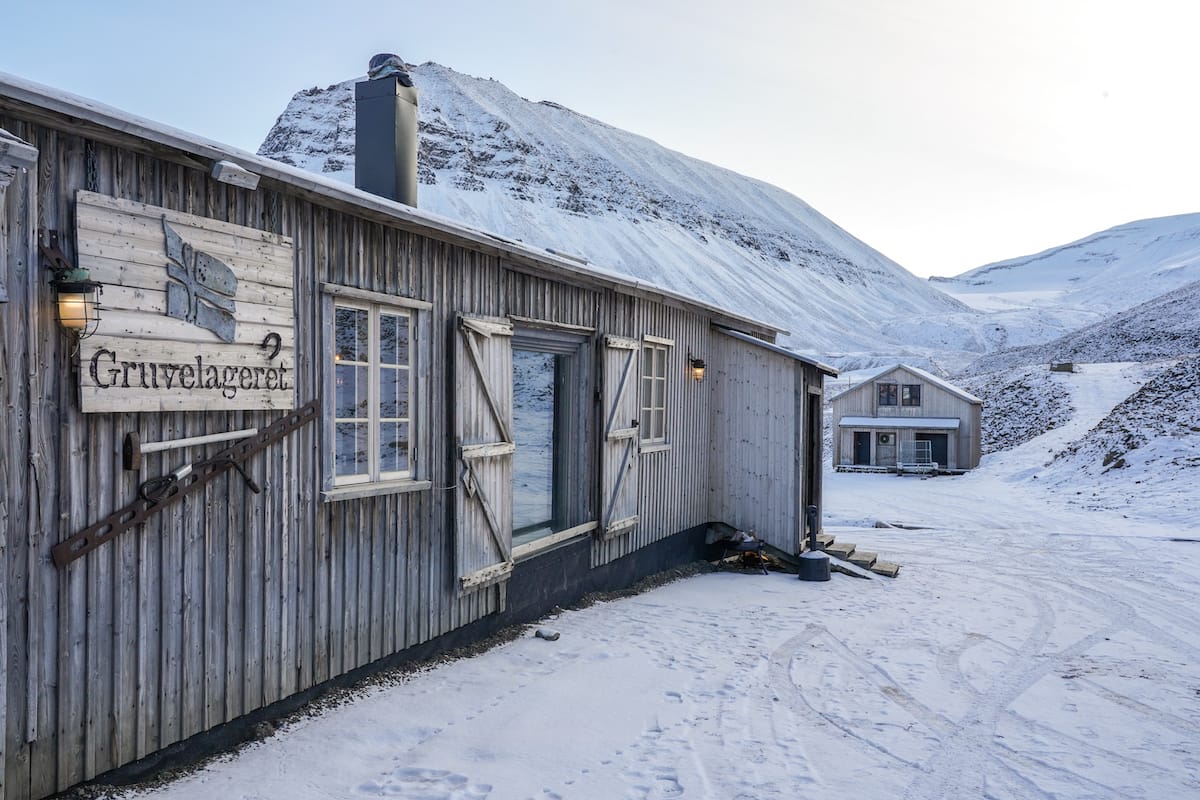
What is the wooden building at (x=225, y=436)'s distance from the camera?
11.1 feet

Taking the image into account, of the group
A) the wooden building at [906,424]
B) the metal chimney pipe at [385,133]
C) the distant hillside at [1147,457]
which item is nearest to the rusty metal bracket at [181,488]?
the metal chimney pipe at [385,133]

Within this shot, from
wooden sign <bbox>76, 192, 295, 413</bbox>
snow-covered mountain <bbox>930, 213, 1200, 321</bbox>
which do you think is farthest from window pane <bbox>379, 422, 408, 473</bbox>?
snow-covered mountain <bbox>930, 213, 1200, 321</bbox>

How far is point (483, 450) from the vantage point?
6305 mm

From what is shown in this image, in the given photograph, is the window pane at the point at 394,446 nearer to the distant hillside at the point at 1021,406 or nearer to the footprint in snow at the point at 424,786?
the footprint in snow at the point at 424,786

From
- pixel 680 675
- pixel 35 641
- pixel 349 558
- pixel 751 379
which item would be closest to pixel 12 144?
pixel 35 641

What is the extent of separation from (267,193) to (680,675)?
4252 millimetres

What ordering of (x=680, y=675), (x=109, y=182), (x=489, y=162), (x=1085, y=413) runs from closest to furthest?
(x=109, y=182) < (x=680, y=675) < (x=1085, y=413) < (x=489, y=162)

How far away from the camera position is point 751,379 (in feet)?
35.3

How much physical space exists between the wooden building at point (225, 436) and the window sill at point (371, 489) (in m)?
0.03

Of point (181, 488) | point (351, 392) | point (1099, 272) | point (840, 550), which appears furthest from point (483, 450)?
point (1099, 272)

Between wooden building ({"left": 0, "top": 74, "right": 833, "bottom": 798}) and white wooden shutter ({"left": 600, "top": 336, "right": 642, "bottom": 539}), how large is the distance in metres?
0.82

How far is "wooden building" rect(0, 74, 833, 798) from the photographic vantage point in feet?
11.1

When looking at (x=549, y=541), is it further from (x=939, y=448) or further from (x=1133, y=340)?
(x=1133, y=340)

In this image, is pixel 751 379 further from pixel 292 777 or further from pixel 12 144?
pixel 12 144
